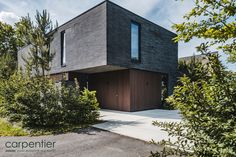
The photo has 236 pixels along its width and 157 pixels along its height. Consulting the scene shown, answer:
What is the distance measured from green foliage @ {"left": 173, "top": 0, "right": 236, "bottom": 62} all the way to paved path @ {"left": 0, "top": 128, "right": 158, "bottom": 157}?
267 cm

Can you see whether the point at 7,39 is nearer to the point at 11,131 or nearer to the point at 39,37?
the point at 39,37

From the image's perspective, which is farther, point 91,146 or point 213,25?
point 91,146

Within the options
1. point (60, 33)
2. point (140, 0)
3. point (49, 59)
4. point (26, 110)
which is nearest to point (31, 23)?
point (49, 59)

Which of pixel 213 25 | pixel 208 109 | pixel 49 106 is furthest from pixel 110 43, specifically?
pixel 208 109

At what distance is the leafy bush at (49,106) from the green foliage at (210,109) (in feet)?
17.3

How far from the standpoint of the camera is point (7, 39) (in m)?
27.8

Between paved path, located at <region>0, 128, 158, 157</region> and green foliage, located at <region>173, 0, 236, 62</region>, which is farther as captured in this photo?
paved path, located at <region>0, 128, 158, 157</region>

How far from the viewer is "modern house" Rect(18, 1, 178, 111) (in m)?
9.38

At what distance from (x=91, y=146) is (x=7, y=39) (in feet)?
98.9

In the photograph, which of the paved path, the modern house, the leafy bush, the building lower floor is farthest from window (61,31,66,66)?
the paved path

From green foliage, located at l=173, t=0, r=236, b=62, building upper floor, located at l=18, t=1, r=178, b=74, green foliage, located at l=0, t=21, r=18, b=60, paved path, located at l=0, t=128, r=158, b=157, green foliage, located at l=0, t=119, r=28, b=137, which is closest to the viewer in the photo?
green foliage, located at l=173, t=0, r=236, b=62

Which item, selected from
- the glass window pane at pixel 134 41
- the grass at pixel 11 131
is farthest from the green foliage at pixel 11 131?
the glass window pane at pixel 134 41

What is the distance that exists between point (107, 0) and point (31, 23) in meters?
4.33

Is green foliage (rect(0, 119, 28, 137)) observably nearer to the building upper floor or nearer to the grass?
the grass
